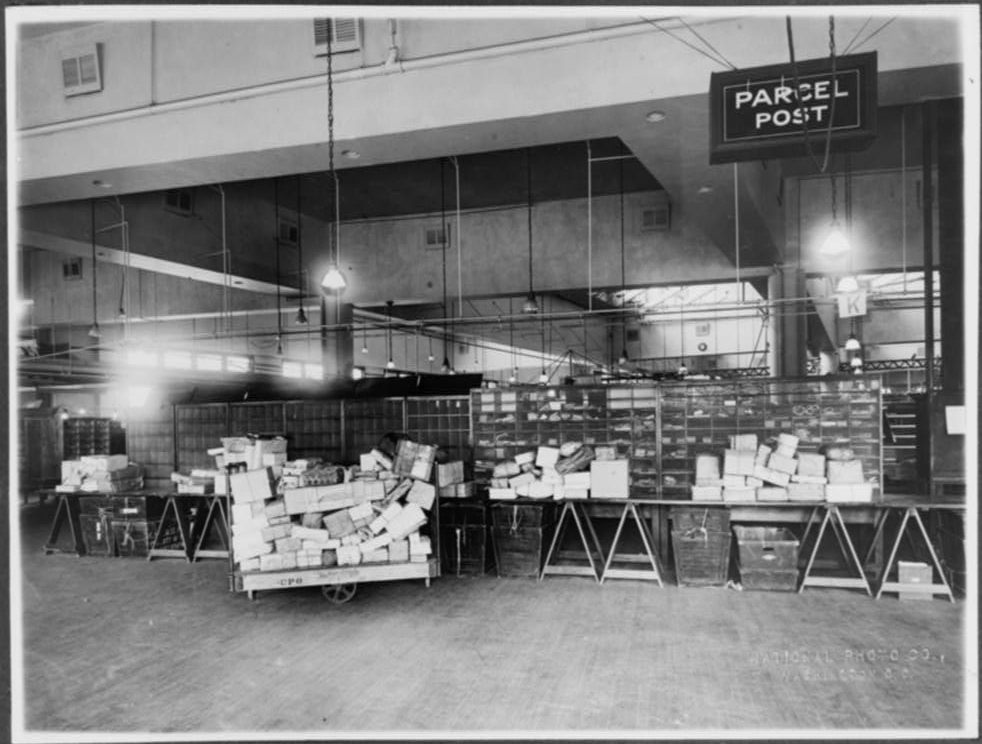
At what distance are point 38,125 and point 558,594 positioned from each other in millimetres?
7614

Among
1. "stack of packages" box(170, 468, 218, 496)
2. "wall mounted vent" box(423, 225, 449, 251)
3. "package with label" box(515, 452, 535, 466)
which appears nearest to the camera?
"package with label" box(515, 452, 535, 466)

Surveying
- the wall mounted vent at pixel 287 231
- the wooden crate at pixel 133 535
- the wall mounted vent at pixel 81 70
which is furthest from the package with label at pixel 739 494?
the wall mounted vent at pixel 287 231

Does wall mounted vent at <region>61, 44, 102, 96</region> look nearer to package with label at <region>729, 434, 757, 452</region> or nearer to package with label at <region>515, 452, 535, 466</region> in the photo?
package with label at <region>515, 452, 535, 466</region>

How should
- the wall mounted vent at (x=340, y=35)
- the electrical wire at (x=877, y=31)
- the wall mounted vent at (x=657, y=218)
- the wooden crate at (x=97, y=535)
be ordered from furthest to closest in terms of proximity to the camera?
1. the wall mounted vent at (x=657, y=218)
2. the wooden crate at (x=97, y=535)
3. the wall mounted vent at (x=340, y=35)
4. the electrical wire at (x=877, y=31)

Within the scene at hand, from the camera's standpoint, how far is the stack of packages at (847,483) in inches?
271

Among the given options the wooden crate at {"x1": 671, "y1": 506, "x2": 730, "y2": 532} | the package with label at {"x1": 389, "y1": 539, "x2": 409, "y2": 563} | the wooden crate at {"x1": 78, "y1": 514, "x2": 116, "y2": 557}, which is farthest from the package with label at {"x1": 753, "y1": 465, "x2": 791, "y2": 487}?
the wooden crate at {"x1": 78, "y1": 514, "x2": 116, "y2": 557}

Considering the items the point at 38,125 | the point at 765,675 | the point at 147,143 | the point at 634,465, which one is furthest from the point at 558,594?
the point at 38,125

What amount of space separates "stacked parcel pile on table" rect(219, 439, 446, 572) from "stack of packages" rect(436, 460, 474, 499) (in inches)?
17.2

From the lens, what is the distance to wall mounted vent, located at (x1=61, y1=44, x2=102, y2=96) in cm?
745

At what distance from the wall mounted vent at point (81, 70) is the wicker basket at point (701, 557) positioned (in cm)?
782

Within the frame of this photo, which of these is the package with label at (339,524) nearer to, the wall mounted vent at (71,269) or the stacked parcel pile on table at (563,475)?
the stacked parcel pile on table at (563,475)

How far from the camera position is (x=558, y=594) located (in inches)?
273

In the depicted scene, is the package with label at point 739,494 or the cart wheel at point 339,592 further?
the package with label at point 739,494

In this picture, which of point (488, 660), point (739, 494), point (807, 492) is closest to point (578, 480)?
point (739, 494)
